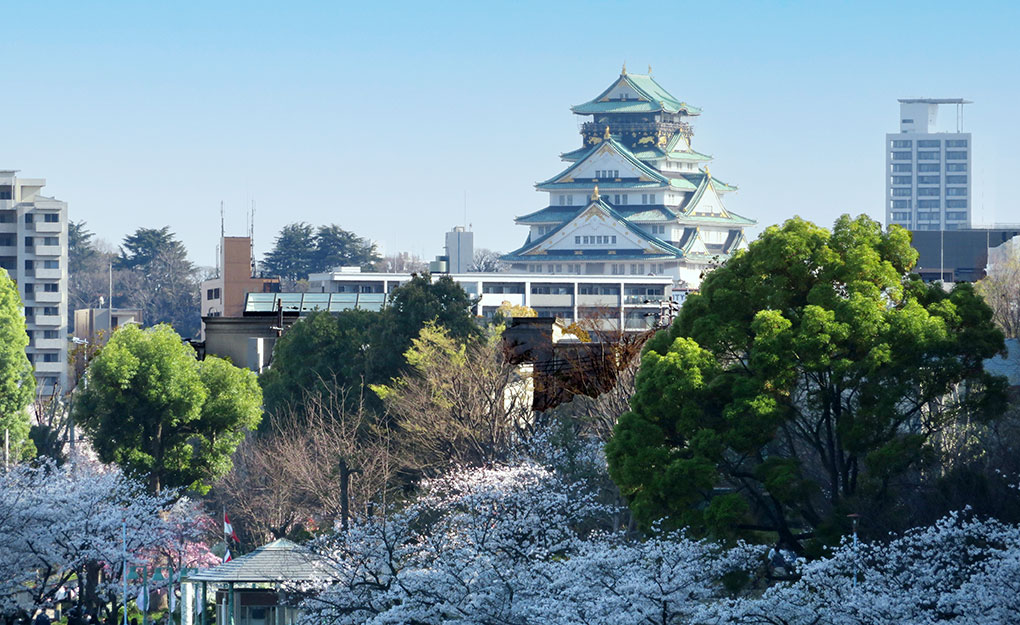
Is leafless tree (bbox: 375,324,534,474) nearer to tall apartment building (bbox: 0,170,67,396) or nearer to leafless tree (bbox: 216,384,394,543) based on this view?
leafless tree (bbox: 216,384,394,543)

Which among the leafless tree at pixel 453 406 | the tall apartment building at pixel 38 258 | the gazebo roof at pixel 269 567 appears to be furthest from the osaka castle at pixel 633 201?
the gazebo roof at pixel 269 567

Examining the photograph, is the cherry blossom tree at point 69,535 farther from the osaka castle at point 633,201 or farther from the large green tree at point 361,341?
the osaka castle at point 633,201

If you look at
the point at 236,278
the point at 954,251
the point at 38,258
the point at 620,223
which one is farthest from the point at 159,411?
the point at 620,223

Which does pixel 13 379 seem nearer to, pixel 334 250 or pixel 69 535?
pixel 69 535

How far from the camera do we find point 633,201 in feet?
532

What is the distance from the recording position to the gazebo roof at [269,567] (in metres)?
35.1

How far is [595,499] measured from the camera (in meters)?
40.8

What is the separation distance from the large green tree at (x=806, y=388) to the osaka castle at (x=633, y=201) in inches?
4316

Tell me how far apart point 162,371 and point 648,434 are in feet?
77.1

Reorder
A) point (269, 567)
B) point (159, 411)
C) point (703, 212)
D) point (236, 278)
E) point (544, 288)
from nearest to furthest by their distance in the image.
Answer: point (269, 567)
point (159, 411)
point (236, 278)
point (544, 288)
point (703, 212)

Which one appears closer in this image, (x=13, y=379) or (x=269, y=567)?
(x=269, y=567)

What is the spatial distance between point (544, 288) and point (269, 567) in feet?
324

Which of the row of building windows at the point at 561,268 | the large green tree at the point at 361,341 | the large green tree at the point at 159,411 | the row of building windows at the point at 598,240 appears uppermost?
the row of building windows at the point at 598,240

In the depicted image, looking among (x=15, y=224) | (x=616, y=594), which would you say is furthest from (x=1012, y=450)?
(x=15, y=224)
